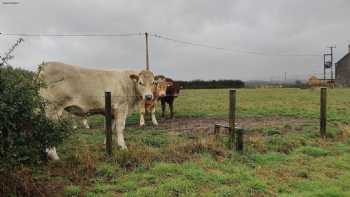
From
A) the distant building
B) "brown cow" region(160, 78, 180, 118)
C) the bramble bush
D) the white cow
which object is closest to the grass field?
the white cow

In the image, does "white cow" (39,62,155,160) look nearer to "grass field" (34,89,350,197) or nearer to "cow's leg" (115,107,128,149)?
"cow's leg" (115,107,128,149)

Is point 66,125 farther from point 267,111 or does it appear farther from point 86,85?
point 267,111

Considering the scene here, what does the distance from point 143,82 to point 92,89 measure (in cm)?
133

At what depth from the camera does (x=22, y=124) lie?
5016 millimetres

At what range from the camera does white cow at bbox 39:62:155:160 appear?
825cm

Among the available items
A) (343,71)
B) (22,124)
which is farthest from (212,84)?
(22,124)

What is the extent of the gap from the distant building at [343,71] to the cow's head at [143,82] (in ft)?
208

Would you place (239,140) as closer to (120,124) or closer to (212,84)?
(120,124)

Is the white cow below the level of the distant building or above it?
below

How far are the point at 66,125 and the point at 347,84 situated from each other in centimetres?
6701

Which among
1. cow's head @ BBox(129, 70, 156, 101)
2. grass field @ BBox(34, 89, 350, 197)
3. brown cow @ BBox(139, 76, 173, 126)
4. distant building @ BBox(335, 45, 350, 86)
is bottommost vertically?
grass field @ BBox(34, 89, 350, 197)

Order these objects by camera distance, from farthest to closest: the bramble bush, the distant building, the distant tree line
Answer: the distant building → the distant tree line → the bramble bush

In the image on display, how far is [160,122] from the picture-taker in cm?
1428

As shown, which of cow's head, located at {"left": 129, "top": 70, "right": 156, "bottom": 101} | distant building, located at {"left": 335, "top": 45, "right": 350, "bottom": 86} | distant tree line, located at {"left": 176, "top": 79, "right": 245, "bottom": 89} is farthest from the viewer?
distant building, located at {"left": 335, "top": 45, "right": 350, "bottom": 86}
